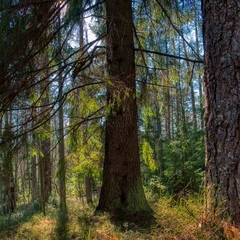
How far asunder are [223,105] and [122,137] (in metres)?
2.17

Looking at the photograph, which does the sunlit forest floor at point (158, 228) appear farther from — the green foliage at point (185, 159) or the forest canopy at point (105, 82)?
the green foliage at point (185, 159)

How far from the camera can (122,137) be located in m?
4.19

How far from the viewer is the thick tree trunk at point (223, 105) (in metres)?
2.18

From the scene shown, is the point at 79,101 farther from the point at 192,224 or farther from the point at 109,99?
the point at 192,224

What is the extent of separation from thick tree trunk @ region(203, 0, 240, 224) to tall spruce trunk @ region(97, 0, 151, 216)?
68.4 inches

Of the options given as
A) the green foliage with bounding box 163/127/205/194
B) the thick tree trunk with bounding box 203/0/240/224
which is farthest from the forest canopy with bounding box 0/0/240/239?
the green foliage with bounding box 163/127/205/194

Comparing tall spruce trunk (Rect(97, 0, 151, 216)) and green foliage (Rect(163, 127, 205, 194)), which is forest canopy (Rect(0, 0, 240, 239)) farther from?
green foliage (Rect(163, 127, 205, 194))

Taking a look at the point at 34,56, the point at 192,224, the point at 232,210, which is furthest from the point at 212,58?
the point at 34,56

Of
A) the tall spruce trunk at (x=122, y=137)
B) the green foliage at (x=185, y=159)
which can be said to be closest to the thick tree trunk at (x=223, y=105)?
the tall spruce trunk at (x=122, y=137)

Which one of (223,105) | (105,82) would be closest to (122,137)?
(105,82)

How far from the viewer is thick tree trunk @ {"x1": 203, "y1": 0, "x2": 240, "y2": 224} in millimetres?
2176

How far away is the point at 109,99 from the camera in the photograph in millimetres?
3963

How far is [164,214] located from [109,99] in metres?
1.83

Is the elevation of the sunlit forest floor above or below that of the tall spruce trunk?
below
